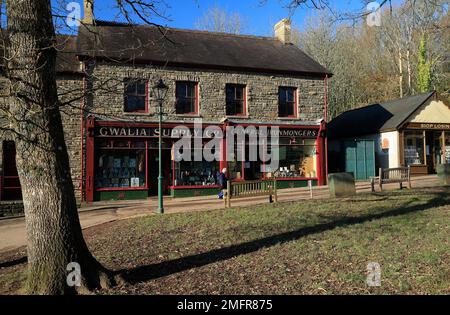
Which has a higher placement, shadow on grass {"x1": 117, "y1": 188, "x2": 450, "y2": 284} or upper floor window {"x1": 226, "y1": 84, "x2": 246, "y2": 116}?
upper floor window {"x1": 226, "y1": 84, "x2": 246, "y2": 116}

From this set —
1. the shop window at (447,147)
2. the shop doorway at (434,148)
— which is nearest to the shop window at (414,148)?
the shop doorway at (434,148)

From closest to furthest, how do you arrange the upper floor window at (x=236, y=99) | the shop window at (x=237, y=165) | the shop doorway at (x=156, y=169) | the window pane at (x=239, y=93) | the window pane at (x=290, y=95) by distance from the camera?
the shop doorway at (x=156, y=169), the shop window at (x=237, y=165), the upper floor window at (x=236, y=99), the window pane at (x=239, y=93), the window pane at (x=290, y=95)

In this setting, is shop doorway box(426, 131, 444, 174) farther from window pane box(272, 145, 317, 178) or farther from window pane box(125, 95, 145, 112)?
window pane box(125, 95, 145, 112)

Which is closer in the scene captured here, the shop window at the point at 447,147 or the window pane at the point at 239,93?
the window pane at the point at 239,93

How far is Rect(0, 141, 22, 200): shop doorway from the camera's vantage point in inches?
671

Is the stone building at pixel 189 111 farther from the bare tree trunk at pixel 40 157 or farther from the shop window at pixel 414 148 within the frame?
the bare tree trunk at pixel 40 157

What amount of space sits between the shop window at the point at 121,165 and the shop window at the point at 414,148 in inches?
573

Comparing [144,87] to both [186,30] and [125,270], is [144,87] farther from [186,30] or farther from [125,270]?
[125,270]

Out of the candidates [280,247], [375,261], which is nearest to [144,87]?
[280,247]

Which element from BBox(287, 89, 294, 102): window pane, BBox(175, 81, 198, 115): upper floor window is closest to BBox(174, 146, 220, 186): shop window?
BBox(175, 81, 198, 115): upper floor window

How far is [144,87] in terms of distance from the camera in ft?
61.4

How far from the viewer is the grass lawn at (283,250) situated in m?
5.17

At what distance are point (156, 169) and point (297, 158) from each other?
7179 millimetres

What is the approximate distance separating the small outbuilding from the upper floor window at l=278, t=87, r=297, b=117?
449 centimetres
